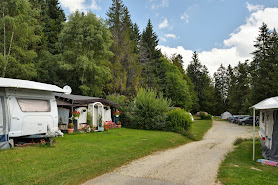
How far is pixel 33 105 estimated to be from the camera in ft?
29.5

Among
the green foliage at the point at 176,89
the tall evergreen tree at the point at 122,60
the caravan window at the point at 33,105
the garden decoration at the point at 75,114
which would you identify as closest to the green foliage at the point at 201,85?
the green foliage at the point at 176,89

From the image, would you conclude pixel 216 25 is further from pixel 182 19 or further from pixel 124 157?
pixel 124 157

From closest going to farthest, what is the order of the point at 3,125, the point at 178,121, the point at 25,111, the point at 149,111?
the point at 3,125
the point at 25,111
the point at 178,121
the point at 149,111

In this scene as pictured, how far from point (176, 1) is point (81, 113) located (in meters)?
12.6

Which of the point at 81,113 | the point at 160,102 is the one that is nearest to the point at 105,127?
the point at 81,113

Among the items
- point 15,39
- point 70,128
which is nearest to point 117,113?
point 70,128

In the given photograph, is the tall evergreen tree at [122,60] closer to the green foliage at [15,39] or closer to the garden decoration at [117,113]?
the garden decoration at [117,113]

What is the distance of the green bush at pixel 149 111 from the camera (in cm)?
1730

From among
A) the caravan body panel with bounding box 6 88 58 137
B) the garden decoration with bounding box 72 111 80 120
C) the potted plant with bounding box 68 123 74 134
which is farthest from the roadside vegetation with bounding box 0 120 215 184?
the garden decoration with bounding box 72 111 80 120

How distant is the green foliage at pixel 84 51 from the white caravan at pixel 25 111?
14.0 metres

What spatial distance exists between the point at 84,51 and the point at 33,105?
16.7m

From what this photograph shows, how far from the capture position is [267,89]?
1109 inches

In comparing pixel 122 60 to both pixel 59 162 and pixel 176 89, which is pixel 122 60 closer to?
pixel 176 89

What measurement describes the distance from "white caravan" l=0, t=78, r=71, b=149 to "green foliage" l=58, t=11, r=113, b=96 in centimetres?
1402
